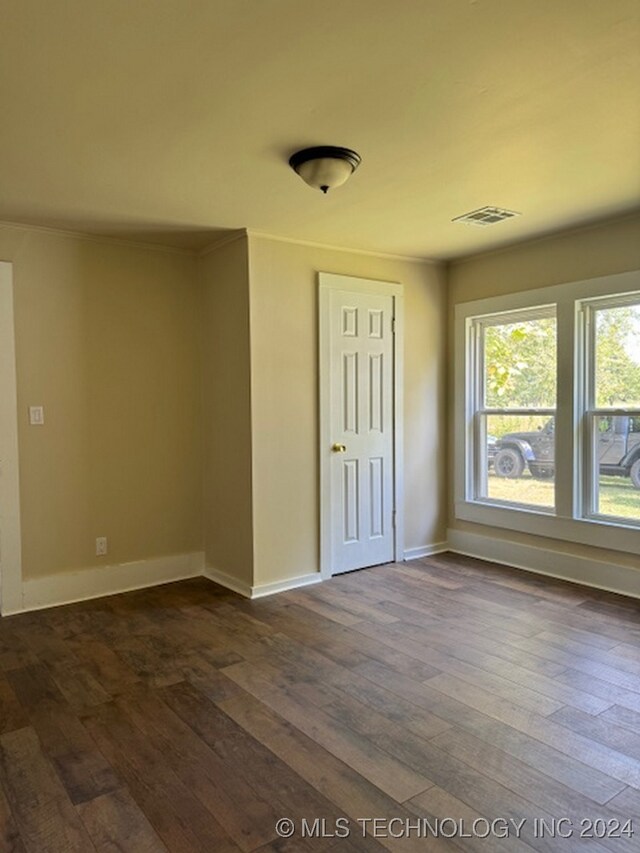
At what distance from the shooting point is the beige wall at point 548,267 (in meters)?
3.82

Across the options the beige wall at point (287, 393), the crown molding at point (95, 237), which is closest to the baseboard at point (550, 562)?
the beige wall at point (287, 393)

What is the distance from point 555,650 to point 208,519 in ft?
8.28

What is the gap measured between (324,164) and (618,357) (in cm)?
247

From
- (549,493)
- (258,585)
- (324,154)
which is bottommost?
(258,585)

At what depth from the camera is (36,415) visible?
383 cm

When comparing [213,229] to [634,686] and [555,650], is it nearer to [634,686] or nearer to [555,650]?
[555,650]

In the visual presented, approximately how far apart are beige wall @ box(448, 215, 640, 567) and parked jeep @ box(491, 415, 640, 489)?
18.9 inches

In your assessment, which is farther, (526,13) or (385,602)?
(385,602)

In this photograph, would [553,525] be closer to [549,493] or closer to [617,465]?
[549,493]

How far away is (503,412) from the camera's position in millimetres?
4711

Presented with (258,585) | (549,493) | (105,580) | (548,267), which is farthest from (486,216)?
(105,580)

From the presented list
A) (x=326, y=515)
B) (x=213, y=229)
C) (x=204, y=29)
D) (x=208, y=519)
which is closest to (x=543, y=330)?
(x=326, y=515)

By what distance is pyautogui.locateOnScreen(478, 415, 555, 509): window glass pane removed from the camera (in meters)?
4.39

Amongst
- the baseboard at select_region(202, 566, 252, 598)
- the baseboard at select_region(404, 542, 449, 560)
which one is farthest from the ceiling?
the baseboard at select_region(404, 542, 449, 560)
